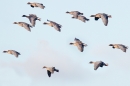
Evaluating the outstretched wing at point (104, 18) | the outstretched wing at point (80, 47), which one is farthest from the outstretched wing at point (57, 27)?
the outstretched wing at point (104, 18)

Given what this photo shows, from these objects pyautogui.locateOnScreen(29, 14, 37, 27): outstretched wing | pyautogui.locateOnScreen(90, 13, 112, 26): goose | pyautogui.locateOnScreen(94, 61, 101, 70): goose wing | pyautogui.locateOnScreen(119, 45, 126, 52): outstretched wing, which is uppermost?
pyautogui.locateOnScreen(90, 13, 112, 26): goose

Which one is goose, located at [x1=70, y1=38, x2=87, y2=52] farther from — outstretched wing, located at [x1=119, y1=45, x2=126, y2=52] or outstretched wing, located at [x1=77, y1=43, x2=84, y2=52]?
outstretched wing, located at [x1=119, y1=45, x2=126, y2=52]

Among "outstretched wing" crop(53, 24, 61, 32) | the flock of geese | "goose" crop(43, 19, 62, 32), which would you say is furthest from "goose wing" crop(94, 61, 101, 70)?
"outstretched wing" crop(53, 24, 61, 32)

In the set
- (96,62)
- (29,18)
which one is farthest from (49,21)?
(96,62)

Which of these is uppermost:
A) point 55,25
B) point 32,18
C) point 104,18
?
point 104,18

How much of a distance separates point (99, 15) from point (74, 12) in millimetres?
6062

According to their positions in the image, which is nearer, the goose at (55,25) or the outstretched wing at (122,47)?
the outstretched wing at (122,47)

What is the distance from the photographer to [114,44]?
12012cm

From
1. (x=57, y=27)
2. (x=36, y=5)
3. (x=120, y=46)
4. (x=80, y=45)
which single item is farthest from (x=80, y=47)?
(x=36, y=5)

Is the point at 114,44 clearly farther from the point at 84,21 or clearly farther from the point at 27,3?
the point at 27,3

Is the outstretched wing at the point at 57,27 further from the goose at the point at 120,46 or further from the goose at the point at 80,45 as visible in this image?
the goose at the point at 120,46

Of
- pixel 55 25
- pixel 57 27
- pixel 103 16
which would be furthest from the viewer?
pixel 55 25

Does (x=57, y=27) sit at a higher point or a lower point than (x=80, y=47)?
higher

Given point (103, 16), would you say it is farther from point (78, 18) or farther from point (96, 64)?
point (96, 64)
